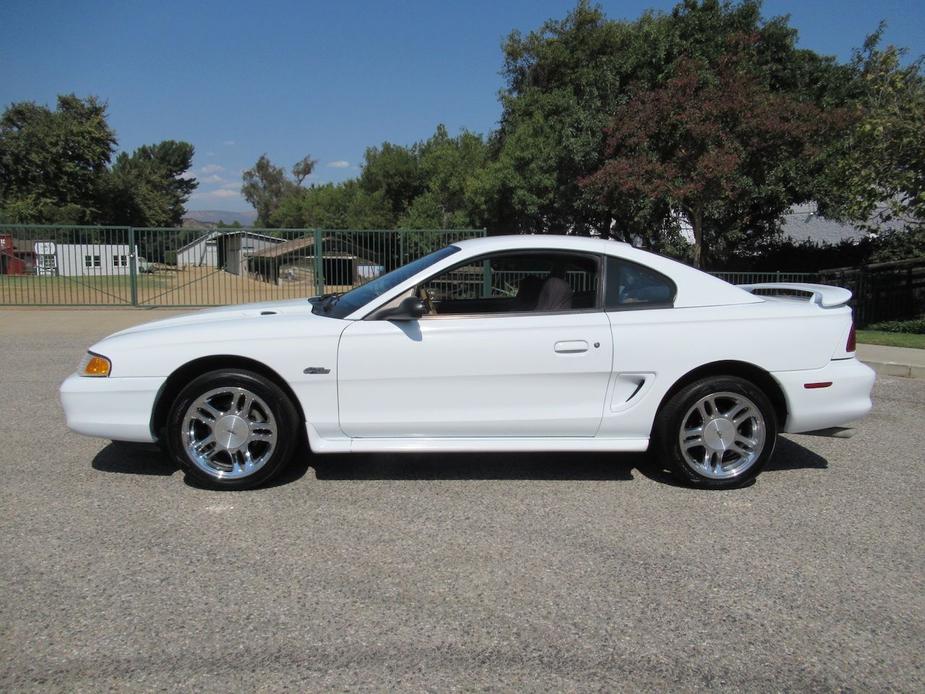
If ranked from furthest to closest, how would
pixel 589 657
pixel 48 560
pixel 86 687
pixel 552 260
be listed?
pixel 552 260 → pixel 48 560 → pixel 589 657 → pixel 86 687

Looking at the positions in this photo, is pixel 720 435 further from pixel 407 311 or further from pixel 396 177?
pixel 396 177

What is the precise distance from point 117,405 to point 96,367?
0.29m

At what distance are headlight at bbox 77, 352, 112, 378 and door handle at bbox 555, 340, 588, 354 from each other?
2.76 m

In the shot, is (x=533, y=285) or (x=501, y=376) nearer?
(x=501, y=376)

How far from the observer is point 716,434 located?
179 inches

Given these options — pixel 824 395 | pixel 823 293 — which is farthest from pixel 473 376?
pixel 823 293

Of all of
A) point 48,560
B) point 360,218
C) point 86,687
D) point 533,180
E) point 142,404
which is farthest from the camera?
point 360,218

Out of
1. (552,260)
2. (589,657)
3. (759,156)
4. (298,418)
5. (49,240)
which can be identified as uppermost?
(759,156)

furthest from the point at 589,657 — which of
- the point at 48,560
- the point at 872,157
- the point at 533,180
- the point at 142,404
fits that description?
the point at 533,180

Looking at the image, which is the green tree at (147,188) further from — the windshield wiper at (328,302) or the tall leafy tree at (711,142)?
the windshield wiper at (328,302)

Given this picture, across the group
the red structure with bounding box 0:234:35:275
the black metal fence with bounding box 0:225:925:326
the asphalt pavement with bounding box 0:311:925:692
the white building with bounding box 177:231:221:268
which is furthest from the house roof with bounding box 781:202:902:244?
the asphalt pavement with bounding box 0:311:925:692

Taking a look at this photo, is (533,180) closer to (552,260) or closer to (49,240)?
(49,240)

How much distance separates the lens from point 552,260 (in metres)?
4.80

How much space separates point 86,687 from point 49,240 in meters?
19.9
